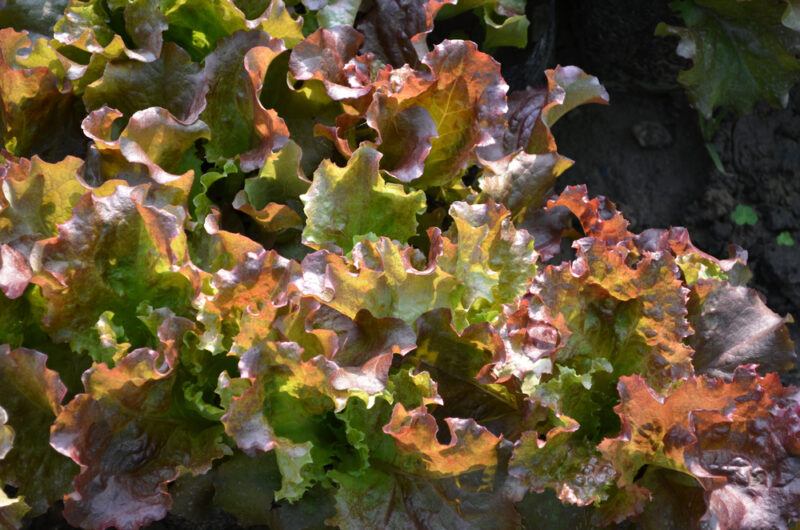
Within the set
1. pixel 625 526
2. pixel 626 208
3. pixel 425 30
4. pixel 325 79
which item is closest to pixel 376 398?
pixel 625 526

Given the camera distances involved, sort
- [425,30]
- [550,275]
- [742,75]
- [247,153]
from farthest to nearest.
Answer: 1. [742,75]
2. [425,30]
3. [247,153]
4. [550,275]

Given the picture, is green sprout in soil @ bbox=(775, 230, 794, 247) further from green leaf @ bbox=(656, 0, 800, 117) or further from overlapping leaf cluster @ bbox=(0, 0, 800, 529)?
overlapping leaf cluster @ bbox=(0, 0, 800, 529)

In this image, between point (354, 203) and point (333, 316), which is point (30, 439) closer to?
point (333, 316)

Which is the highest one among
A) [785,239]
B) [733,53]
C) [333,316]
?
[333,316]

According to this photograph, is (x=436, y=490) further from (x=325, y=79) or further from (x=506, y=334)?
(x=325, y=79)

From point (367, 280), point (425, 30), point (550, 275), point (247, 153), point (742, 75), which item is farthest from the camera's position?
point (742, 75)

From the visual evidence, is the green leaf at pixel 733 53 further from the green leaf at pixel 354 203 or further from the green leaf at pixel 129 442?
the green leaf at pixel 129 442

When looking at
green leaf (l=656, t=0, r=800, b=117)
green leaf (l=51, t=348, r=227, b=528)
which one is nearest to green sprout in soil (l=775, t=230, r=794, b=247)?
green leaf (l=656, t=0, r=800, b=117)

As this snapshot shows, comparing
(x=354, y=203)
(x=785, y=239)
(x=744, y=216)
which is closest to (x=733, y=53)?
(x=744, y=216)
